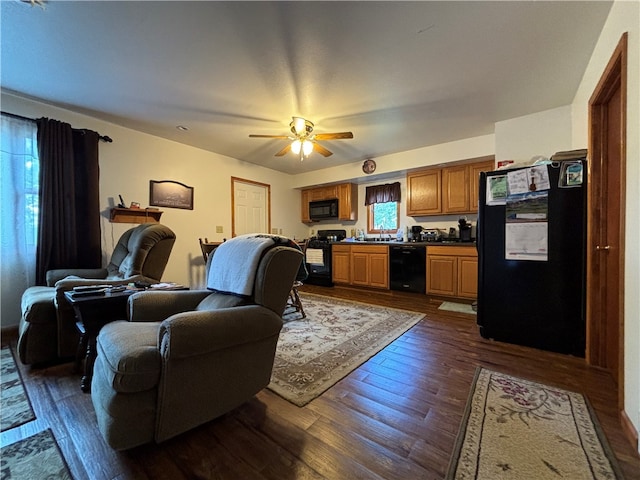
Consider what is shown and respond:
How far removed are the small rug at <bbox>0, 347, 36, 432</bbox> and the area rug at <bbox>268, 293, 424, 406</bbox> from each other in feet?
4.41

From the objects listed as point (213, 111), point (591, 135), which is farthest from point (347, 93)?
point (591, 135)

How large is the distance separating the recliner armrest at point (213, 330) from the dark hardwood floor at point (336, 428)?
0.45m

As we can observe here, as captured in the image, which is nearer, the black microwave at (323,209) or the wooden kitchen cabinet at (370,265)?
the wooden kitchen cabinet at (370,265)

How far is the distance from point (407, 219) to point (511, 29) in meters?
3.23

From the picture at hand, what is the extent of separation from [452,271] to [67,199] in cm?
492

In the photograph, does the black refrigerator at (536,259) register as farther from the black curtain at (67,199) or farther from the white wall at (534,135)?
the black curtain at (67,199)

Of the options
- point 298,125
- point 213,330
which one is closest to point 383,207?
point 298,125

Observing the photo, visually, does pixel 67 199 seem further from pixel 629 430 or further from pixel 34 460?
pixel 629 430

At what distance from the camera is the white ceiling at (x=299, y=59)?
5.19 feet

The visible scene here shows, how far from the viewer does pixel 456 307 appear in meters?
3.50

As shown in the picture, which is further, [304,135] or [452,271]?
[452,271]

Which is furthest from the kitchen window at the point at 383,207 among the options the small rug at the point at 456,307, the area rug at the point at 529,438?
the area rug at the point at 529,438

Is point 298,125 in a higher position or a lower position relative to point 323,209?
higher

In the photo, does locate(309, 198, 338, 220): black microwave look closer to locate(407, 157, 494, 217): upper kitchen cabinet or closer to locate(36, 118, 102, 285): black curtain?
locate(407, 157, 494, 217): upper kitchen cabinet
